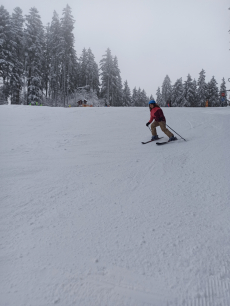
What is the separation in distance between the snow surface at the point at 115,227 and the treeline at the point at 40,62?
28914 mm

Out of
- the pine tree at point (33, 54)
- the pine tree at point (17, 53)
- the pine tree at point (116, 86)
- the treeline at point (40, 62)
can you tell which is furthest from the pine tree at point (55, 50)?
the pine tree at point (116, 86)

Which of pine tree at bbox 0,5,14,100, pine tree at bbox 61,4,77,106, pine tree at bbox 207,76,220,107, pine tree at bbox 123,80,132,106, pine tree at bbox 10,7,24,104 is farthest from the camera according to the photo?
pine tree at bbox 123,80,132,106

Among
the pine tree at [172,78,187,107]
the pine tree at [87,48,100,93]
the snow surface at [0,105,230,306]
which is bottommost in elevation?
the snow surface at [0,105,230,306]

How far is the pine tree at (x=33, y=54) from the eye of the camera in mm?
29453

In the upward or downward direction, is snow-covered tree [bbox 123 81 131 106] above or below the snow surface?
Answer: above

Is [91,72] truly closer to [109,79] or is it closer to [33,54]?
[109,79]

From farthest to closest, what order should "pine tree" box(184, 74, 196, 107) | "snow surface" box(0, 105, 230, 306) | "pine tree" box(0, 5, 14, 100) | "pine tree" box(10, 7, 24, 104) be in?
"pine tree" box(184, 74, 196, 107), "pine tree" box(10, 7, 24, 104), "pine tree" box(0, 5, 14, 100), "snow surface" box(0, 105, 230, 306)

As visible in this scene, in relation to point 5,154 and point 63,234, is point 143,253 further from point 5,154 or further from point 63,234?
point 5,154

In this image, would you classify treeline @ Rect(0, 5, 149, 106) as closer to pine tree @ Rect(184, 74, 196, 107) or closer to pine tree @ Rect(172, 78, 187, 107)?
pine tree @ Rect(172, 78, 187, 107)

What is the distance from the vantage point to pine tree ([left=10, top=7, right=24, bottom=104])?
29.3 meters

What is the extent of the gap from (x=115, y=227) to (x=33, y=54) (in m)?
35.4

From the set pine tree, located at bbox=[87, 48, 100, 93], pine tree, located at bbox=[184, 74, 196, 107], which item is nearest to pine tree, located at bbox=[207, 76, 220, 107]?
pine tree, located at bbox=[184, 74, 196, 107]

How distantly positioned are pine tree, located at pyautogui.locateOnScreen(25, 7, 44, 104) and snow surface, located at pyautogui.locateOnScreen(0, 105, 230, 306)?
27.6 metres

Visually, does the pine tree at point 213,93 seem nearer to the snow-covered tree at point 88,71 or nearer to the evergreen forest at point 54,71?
the evergreen forest at point 54,71
